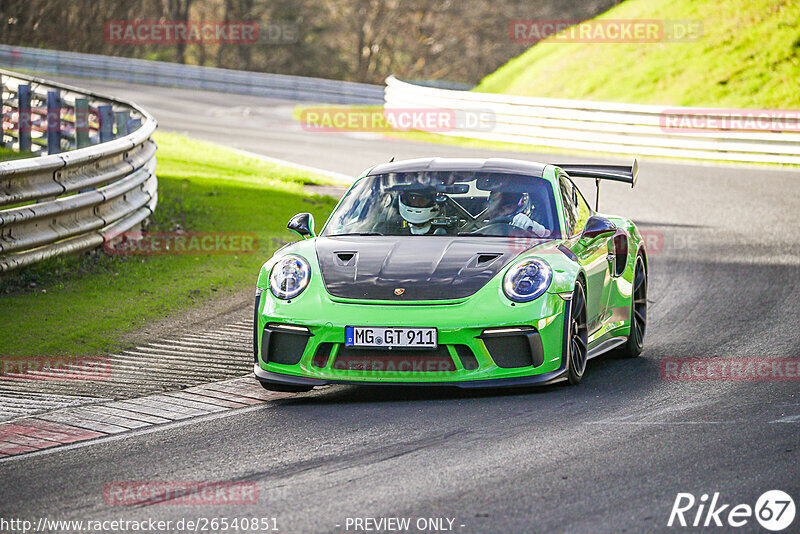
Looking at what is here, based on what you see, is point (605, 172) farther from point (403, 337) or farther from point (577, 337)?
point (403, 337)

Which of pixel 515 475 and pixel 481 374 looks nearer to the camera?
pixel 515 475

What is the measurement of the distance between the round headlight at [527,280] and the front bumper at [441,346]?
2.2 inches

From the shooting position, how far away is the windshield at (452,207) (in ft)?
25.7

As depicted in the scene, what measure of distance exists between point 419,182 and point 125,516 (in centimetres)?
390

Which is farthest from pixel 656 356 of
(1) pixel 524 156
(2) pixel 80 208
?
(1) pixel 524 156

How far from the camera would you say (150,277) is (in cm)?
1079

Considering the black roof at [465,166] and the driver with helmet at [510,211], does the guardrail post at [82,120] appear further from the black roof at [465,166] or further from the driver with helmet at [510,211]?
the driver with helmet at [510,211]

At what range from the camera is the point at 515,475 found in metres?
5.30

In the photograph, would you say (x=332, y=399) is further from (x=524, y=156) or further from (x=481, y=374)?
(x=524, y=156)

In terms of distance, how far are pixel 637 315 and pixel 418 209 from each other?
1917mm
